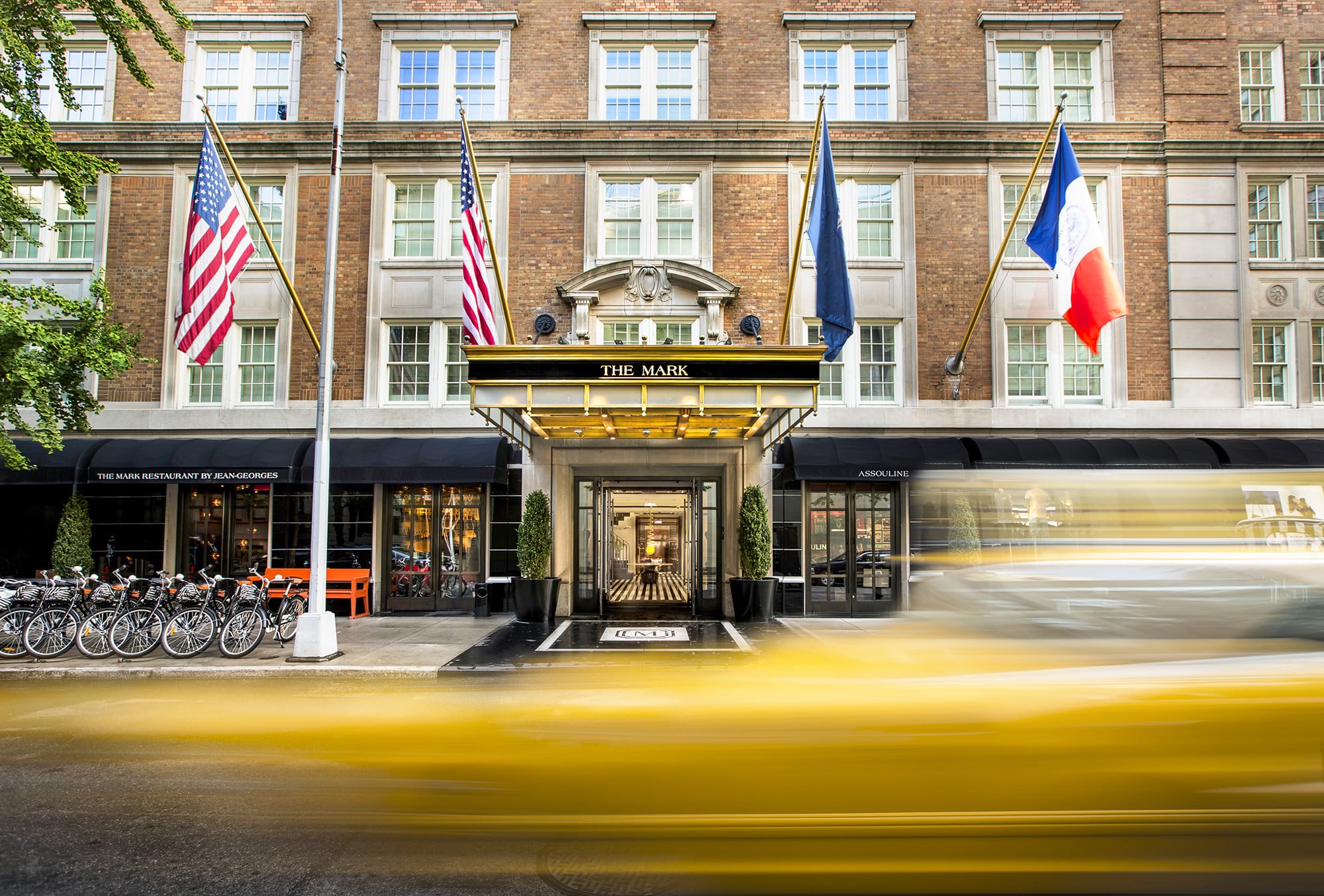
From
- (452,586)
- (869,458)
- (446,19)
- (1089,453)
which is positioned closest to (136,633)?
(452,586)

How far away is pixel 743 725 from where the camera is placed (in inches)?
136

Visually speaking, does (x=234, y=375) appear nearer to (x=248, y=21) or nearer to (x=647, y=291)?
(x=248, y=21)

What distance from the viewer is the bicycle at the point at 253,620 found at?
440 inches

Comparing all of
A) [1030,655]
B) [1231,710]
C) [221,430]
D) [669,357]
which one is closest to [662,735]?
[1030,655]

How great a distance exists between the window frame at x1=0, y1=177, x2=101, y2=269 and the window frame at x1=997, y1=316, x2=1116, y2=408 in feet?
65.0

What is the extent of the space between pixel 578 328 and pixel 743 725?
13.1 metres

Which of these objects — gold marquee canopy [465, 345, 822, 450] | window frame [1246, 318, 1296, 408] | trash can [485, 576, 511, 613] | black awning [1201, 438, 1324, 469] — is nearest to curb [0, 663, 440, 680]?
gold marquee canopy [465, 345, 822, 450]

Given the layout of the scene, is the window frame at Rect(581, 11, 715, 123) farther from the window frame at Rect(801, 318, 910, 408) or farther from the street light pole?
the street light pole

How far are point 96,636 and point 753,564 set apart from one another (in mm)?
10897

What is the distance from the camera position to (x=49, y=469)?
47.6ft

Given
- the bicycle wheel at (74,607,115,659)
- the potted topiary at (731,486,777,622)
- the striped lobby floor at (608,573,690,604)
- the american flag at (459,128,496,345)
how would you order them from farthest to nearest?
1. the striped lobby floor at (608,573,690,604)
2. the potted topiary at (731,486,777,622)
3. the american flag at (459,128,496,345)
4. the bicycle wheel at (74,607,115,659)

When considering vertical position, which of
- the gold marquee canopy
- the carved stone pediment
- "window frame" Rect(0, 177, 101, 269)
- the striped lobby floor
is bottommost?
the striped lobby floor

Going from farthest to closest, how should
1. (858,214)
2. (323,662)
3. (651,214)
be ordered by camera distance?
1. (858,214)
2. (651,214)
3. (323,662)

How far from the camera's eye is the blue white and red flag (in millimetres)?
11969
